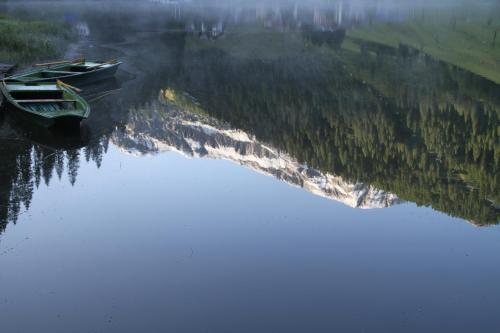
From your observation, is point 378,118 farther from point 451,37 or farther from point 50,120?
point 451,37

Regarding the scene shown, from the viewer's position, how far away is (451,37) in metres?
114

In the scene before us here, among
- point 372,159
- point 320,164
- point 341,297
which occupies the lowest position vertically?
point 320,164

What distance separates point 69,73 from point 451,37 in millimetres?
83462

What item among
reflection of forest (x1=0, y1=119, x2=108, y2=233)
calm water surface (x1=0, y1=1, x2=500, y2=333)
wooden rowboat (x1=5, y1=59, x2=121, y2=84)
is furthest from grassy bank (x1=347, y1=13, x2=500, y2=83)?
reflection of forest (x1=0, y1=119, x2=108, y2=233)

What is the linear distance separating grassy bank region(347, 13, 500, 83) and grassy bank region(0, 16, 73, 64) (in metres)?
54.7

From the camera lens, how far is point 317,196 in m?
32.1

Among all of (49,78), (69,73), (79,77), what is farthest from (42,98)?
(69,73)

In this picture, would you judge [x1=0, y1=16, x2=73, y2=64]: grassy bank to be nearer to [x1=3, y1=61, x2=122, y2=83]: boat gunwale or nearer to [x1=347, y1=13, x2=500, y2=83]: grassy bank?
[x1=3, y1=61, x2=122, y2=83]: boat gunwale

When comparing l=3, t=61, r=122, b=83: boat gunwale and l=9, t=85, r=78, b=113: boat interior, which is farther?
l=3, t=61, r=122, b=83: boat gunwale

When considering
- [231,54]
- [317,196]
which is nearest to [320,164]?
[317,196]

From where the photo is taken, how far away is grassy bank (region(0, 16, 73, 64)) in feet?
212

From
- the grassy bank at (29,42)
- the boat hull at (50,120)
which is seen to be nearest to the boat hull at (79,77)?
the boat hull at (50,120)

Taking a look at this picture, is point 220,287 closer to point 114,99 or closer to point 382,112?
point 114,99

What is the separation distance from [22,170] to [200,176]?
32.0 ft
